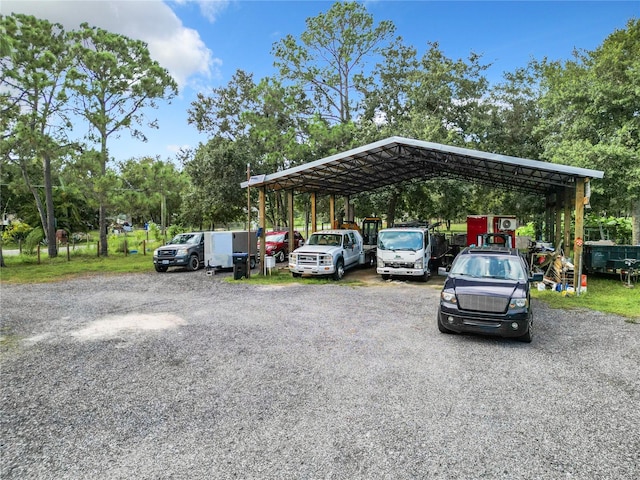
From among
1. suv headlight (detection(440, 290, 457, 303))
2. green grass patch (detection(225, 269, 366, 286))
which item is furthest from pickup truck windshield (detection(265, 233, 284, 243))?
suv headlight (detection(440, 290, 457, 303))

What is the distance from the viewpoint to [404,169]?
17844mm

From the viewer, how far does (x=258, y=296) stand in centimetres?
1111

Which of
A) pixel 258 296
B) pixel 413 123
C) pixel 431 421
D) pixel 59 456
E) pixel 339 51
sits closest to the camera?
pixel 59 456

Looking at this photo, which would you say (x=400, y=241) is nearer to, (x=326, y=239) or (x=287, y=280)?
(x=326, y=239)

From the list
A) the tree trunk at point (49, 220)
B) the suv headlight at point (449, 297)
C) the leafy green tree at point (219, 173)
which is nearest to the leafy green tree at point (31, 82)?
the tree trunk at point (49, 220)

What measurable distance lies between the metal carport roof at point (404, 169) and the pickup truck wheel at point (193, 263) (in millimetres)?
4434

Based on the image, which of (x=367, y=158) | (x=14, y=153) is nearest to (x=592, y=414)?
(x=367, y=158)

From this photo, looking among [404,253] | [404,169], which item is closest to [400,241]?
[404,253]

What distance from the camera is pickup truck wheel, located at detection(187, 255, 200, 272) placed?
1679 centimetres

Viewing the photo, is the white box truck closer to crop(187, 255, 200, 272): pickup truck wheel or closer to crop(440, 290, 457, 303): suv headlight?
crop(187, 255, 200, 272): pickup truck wheel

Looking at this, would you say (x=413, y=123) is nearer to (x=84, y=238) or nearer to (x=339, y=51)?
(x=339, y=51)

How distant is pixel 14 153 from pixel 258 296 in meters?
15.8

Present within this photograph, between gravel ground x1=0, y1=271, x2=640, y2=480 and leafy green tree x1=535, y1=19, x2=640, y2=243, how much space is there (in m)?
8.39

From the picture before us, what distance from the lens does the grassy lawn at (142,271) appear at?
9.77m
